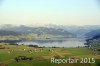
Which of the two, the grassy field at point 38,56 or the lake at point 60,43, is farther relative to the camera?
the lake at point 60,43

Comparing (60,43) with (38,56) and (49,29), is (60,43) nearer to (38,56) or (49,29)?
(49,29)

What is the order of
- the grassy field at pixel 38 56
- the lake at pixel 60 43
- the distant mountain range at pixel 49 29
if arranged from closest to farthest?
1. the grassy field at pixel 38 56
2. the distant mountain range at pixel 49 29
3. the lake at pixel 60 43

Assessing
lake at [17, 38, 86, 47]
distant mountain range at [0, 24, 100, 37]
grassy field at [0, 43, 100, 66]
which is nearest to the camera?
grassy field at [0, 43, 100, 66]

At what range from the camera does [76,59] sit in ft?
43.7

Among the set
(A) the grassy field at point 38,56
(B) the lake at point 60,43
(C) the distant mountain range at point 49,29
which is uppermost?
(C) the distant mountain range at point 49,29

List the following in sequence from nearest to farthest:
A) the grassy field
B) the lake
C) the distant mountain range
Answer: the grassy field
the distant mountain range
the lake

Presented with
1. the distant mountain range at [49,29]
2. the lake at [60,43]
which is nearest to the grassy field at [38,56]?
the distant mountain range at [49,29]

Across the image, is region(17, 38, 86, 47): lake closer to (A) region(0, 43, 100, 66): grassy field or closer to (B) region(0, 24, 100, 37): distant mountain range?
(B) region(0, 24, 100, 37): distant mountain range

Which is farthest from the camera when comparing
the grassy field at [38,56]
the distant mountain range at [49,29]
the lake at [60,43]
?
the lake at [60,43]

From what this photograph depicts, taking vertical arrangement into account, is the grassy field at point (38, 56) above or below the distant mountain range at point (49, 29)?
below

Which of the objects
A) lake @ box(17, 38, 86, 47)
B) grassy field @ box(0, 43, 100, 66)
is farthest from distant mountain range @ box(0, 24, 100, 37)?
grassy field @ box(0, 43, 100, 66)

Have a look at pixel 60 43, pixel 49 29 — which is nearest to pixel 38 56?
pixel 49 29

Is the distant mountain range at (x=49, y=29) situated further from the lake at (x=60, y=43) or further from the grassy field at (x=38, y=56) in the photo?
the grassy field at (x=38, y=56)

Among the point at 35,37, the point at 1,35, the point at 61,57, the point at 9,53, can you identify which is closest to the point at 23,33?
the point at 35,37
